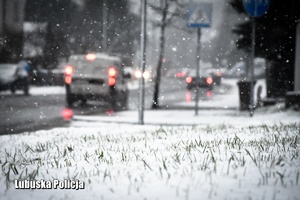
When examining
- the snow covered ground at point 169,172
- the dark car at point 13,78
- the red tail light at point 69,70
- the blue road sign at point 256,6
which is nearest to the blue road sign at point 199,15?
the blue road sign at point 256,6

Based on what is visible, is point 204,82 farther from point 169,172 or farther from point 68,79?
point 169,172

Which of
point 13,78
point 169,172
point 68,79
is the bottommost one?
point 169,172

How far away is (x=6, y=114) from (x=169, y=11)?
843 cm

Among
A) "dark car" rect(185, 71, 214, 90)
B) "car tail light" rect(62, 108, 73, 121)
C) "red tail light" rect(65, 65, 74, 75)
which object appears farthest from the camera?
"dark car" rect(185, 71, 214, 90)

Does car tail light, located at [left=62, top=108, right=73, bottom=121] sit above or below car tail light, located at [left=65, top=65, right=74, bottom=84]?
below

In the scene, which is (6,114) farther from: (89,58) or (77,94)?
(89,58)

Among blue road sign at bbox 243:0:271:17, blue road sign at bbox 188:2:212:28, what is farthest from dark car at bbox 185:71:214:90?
blue road sign at bbox 243:0:271:17

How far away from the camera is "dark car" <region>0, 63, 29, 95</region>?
73.1ft

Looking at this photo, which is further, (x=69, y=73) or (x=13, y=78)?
(x=13, y=78)

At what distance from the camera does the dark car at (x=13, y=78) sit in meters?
22.3

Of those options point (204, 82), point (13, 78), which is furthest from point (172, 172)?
point (204, 82)

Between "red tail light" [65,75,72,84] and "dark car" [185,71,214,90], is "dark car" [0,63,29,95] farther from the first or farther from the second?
"dark car" [185,71,214,90]

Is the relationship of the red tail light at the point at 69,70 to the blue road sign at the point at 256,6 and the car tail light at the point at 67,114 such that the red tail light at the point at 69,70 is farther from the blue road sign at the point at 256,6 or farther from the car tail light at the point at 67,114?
the blue road sign at the point at 256,6

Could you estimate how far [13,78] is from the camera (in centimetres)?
2250
